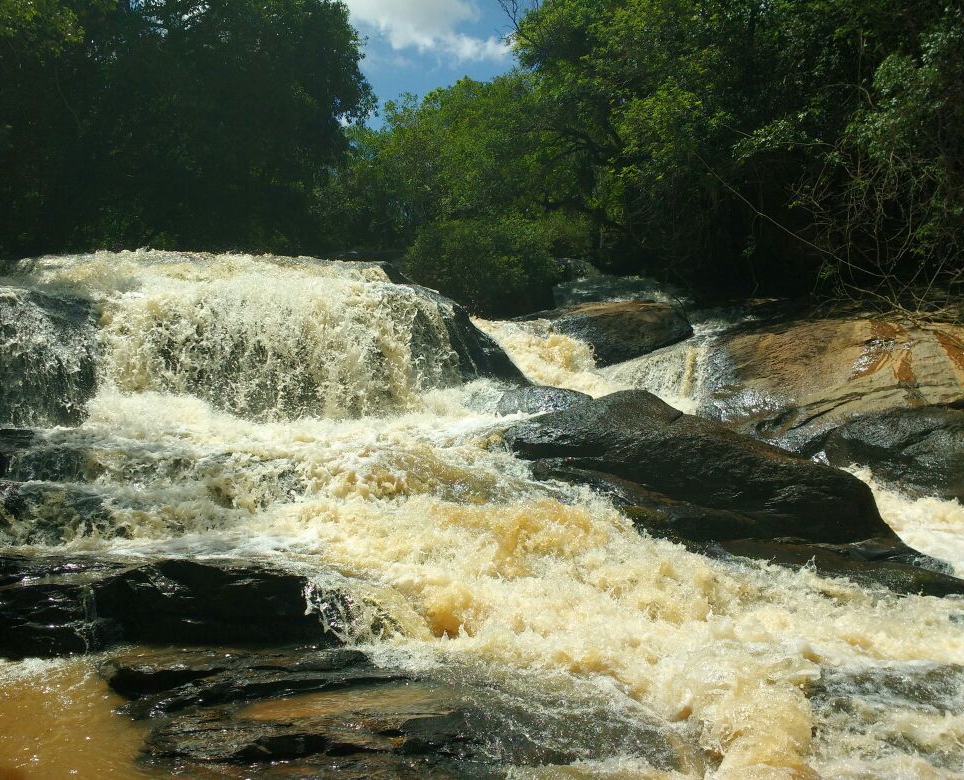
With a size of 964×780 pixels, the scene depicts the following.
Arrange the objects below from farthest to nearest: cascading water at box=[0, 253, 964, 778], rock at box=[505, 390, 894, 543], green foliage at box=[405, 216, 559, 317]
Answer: green foliage at box=[405, 216, 559, 317] → rock at box=[505, 390, 894, 543] → cascading water at box=[0, 253, 964, 778]

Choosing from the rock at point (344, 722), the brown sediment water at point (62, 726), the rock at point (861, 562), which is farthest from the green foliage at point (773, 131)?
the brown sediment water at point (62, 726)

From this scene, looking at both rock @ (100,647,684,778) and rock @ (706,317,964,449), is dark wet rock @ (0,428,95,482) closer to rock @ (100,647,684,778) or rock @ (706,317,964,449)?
rock @ (100,647,684,778)

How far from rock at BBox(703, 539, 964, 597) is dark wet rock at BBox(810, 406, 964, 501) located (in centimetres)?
Answer: 223

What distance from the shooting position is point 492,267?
16859 mm

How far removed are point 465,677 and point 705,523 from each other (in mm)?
3314

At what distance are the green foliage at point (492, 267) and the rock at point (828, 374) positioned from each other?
5501 mm

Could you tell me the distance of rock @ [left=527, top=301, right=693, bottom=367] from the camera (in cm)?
1359

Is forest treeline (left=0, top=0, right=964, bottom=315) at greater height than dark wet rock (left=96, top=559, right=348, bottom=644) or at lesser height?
greater

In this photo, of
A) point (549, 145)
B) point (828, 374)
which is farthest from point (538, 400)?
point (549, 145)

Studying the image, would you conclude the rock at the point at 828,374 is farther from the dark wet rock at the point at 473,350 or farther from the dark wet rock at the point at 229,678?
the dark wet rock at the point at 229,678

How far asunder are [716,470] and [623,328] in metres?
6.89

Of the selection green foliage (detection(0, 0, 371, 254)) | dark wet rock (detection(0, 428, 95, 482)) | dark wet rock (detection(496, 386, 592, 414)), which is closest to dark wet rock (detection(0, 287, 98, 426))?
dark wet rock (detection(0, 428, 95, 482))

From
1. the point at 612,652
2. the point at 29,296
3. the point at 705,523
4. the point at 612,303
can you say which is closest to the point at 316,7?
the point at 612,303

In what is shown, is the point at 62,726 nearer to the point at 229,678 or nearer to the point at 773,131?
the point at 229,678
